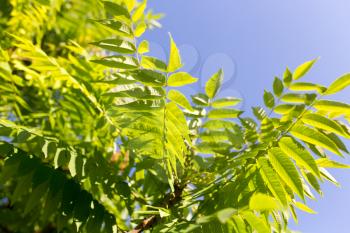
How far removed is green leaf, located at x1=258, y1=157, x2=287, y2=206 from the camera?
141cm

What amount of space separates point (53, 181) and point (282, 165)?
44.1 inches

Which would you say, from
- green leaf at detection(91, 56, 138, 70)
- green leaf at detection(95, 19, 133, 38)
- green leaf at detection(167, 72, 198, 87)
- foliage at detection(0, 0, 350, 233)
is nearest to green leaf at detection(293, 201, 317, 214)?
foliage at detection(0, 0, 350, 233)

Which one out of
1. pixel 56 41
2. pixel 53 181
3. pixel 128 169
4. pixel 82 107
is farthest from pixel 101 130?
pixel 56 41

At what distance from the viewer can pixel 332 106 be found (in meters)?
1.65

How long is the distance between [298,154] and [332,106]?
31 cm

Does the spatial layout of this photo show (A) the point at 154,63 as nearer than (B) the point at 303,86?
Yes

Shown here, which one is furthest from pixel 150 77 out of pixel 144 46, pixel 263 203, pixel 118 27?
pixel 263 203

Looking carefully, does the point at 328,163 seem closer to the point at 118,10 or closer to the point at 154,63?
the point at 154,63

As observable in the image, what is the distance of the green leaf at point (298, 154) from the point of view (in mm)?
1437

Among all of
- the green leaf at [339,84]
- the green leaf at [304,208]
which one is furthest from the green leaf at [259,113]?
the green leaf at [304,208]

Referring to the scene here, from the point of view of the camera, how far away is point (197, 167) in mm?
1993

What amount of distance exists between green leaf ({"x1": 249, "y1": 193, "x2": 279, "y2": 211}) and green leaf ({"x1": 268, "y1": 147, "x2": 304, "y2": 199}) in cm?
24

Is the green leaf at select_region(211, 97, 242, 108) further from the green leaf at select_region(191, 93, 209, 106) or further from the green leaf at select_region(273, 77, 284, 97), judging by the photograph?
the green leaf at select_region(273, 77, 284, 97)

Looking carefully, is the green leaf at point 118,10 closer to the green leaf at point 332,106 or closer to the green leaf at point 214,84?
the green leaf at point 214,84
